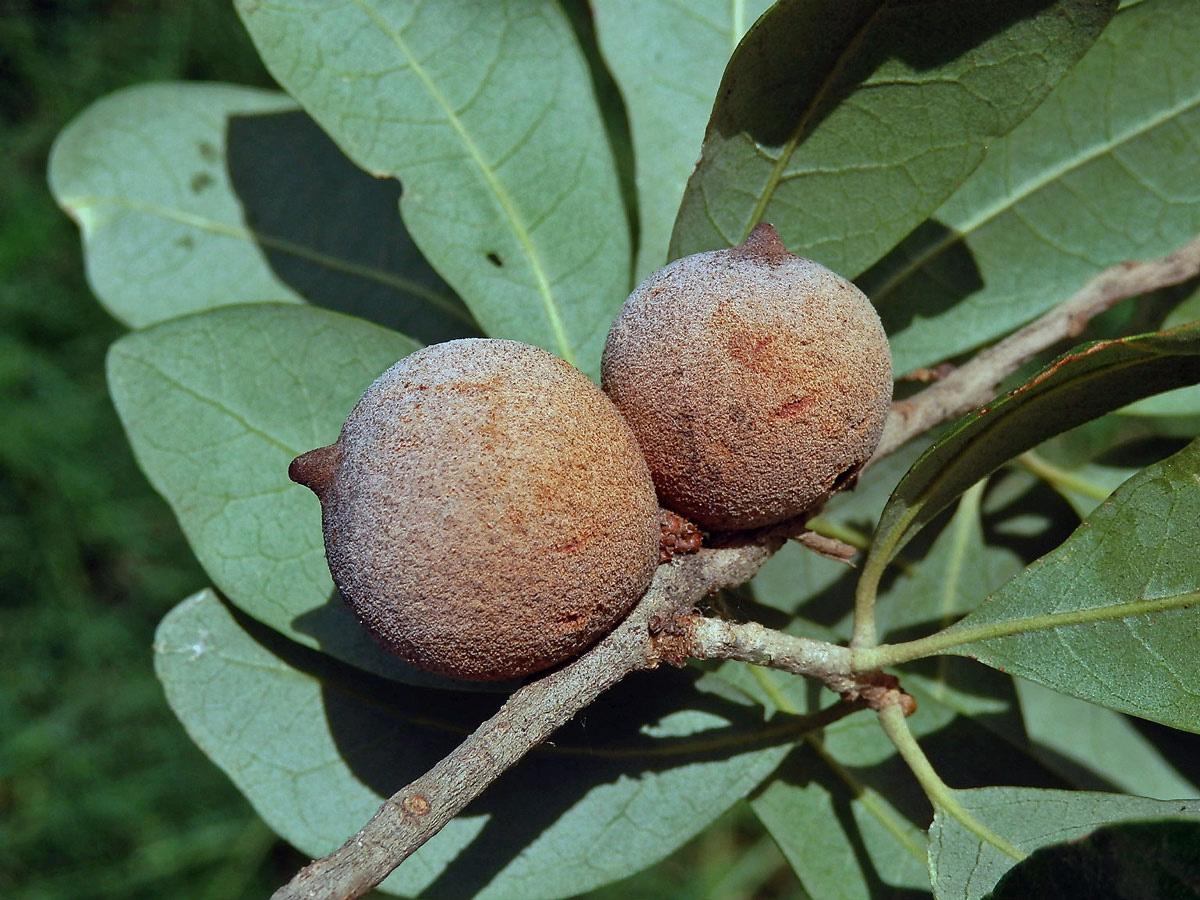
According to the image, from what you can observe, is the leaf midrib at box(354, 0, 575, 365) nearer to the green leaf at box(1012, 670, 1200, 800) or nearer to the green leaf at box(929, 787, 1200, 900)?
the green leaf at box(929, 787, 1200, 900)

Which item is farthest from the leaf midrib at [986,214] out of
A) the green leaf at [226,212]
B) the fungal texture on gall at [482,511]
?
the green leaf at [226,212]

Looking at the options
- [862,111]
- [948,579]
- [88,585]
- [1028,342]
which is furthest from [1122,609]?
[88,585]

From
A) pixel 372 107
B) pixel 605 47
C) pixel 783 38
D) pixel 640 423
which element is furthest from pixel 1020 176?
pixel 372 107

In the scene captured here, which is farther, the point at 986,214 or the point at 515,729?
the point at 986,214

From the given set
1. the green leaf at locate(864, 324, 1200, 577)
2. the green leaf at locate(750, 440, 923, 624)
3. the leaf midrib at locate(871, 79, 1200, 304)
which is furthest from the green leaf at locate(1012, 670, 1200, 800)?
the leaf midrib at locate(871, 79, 1200, 304)

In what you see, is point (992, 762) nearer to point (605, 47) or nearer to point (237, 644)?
point (237, 644)

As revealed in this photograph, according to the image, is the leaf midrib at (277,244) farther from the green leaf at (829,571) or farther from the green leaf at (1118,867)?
the green leaf at (1118,867)

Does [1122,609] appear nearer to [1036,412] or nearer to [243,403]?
[1036,412]

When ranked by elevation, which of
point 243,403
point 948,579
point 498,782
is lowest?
point 498,782
